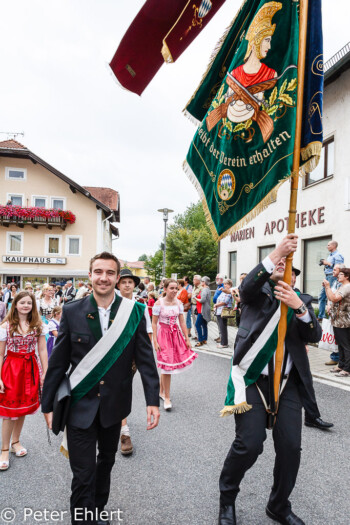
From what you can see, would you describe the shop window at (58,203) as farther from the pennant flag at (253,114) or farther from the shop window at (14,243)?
the pennant flag at (253,114)

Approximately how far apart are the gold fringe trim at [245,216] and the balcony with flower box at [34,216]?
28276mm

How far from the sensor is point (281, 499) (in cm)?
255

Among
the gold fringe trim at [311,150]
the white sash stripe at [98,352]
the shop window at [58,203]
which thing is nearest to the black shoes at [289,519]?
the white sash stripe at [98,352]

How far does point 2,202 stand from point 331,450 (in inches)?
1269

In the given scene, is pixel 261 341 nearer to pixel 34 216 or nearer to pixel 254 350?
pixel 254 350

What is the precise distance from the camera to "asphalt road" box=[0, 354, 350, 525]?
8.98 ft

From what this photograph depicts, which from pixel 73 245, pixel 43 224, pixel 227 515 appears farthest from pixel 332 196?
pixel 43 224

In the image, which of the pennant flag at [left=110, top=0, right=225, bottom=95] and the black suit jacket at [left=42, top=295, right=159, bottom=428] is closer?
the black suit jacket at [left=42, top=295, right=159, bottom=428]

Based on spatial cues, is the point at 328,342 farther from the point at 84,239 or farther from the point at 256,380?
the point at 84,239

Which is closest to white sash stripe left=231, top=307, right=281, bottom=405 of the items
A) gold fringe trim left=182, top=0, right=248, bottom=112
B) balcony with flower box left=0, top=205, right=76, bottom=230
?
gold fringe trim left=182, top=0, right=248, bottom=112

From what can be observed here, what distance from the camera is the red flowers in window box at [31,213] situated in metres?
29.5

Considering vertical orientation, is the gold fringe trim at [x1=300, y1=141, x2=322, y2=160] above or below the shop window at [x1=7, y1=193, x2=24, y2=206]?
below

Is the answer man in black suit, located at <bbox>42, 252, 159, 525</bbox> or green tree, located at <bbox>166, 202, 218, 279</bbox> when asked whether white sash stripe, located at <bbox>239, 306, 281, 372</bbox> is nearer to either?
man in black suit, located at <bbox>42, 252, 159, 525</bbox>

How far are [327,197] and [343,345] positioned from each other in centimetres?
672
